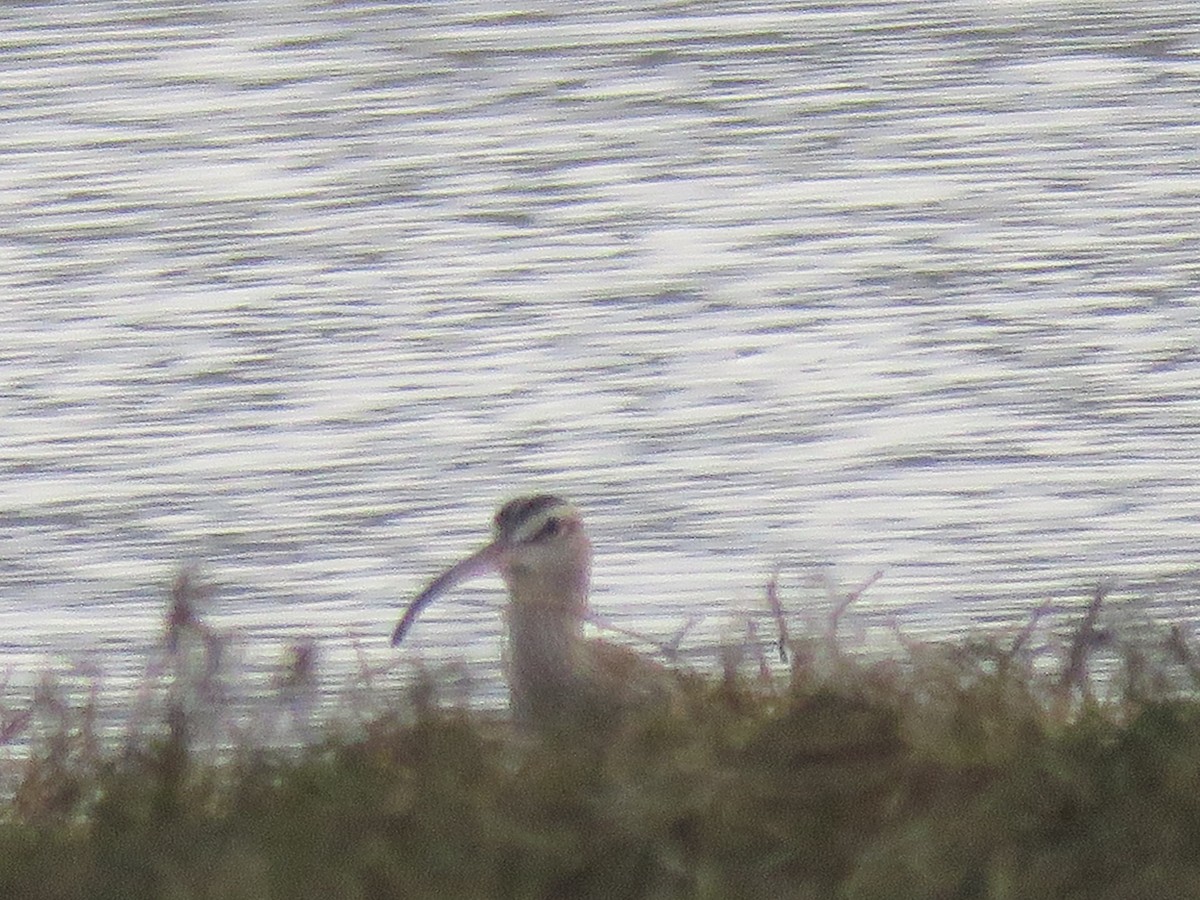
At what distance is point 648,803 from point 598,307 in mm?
8136

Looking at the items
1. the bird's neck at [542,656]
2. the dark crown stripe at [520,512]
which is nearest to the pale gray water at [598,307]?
the dark crown stripe at [520,512]

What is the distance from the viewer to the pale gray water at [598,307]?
11.0m

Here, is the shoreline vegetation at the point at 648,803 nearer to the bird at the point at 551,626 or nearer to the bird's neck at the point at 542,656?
the bird at the point at 551,626

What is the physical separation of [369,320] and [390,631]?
364 cm

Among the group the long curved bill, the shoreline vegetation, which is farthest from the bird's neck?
the shoreline vegetation

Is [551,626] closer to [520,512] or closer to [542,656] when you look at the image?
[542,656]

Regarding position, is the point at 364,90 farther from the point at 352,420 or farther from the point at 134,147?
the point at 352,420

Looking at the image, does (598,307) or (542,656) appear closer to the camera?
(542,656)

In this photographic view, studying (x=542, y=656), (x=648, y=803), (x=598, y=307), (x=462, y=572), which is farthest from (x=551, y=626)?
(x=598, y=307)

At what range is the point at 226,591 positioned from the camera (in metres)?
10.8

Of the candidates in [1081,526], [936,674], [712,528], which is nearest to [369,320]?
[712,528]

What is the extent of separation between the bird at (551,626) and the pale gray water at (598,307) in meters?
1.01

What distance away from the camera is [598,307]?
45.0 feet

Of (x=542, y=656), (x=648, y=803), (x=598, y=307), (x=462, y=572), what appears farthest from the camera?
(x=598, y=307)
